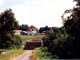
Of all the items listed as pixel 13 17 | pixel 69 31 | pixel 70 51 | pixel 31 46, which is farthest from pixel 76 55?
pixel 31 46

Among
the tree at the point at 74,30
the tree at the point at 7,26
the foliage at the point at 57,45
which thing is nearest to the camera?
the tree at the point at 74,30

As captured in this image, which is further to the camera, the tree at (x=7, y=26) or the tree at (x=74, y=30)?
the tree at (x=7, y=26)

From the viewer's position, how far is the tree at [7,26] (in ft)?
182

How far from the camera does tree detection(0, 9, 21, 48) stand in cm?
5562

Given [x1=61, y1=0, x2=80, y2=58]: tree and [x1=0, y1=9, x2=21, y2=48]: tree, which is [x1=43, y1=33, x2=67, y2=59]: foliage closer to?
[x1=61, y1=0, x2=80, y2=58]: tree

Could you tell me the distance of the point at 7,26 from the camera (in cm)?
5722

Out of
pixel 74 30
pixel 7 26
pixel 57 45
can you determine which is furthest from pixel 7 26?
pixel 74 30

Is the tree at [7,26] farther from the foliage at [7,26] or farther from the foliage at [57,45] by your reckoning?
the foliage at [57,45]

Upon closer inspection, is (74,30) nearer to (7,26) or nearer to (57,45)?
(57,45)

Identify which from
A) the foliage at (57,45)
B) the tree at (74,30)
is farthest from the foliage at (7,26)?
the tree at (74,30)

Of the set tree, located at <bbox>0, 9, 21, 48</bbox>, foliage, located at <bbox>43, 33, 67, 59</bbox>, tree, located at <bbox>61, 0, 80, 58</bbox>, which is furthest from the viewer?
tree, located at <bbox>0, 9, 21, 48</bbox>

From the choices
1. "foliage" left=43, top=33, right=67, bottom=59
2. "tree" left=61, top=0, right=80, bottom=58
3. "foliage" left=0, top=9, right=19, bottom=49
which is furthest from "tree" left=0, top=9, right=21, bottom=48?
"tree" left=61, top=0, right=80, bottom=58

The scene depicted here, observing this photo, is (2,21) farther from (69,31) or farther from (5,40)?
(69,31)

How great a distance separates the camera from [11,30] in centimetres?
5869
